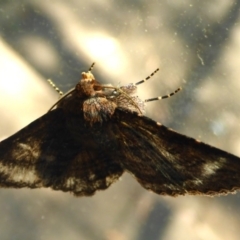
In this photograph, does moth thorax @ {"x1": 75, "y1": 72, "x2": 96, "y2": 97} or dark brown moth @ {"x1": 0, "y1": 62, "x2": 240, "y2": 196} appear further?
moth thorax @ {"x1": 75, "y1": 72, "x2": 96, "y2": 97}

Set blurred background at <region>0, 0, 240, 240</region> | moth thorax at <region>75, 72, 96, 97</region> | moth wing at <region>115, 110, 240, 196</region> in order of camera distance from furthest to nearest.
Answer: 1. blurred background at <region>0, 0, 240, 240</region>
2. moth thorax at <region>75, 72, 96, 97</region>
3. moth wing at <region>115, 110, 240, 196</region>

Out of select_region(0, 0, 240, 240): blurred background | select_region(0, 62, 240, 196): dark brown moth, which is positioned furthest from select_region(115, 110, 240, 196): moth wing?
select_region(0, 0, 240, 240): blurred background

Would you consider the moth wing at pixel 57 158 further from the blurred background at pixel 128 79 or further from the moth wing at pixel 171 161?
the blurred background at pixel 128 79

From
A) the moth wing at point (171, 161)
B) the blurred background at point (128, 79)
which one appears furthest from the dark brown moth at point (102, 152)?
the blurred background at point (128, 79)

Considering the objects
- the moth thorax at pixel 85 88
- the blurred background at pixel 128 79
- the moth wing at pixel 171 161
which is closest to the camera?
the moth wing at pixel 171 161

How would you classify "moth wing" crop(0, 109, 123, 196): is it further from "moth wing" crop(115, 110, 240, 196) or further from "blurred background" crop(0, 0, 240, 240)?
"blurred background" crop(0, 0, 240, 240)

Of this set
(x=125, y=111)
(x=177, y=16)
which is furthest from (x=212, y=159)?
(x=177, y=16)

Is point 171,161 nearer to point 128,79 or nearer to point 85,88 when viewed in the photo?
point 85,88

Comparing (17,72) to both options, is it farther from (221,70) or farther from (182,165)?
(182,165)
